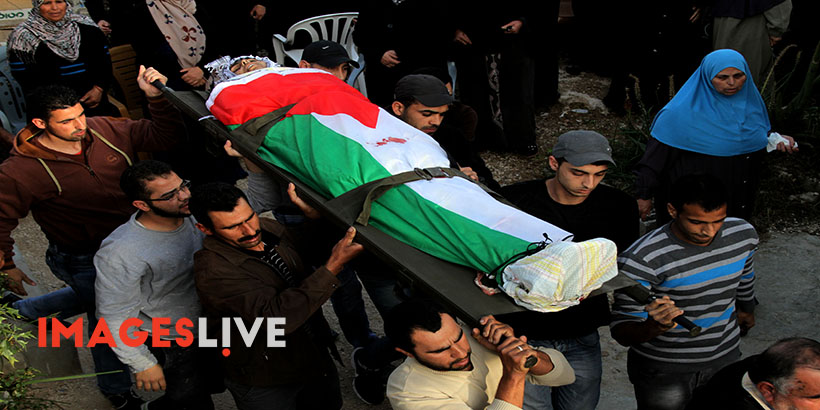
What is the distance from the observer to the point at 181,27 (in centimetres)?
527

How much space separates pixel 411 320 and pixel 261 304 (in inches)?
24.7

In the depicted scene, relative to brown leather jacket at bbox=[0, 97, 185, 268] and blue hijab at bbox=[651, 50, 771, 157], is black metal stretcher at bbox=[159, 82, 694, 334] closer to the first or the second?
brown leather jacket at bbox=[0, 97, 185, 268]

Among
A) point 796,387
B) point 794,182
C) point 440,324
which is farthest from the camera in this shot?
point 794,182

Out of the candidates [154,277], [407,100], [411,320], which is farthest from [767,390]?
[154,277]

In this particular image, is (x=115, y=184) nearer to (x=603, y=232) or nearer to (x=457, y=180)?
(x=457, y=180)

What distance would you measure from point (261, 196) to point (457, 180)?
1.12 m

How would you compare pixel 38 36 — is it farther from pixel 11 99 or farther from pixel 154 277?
pixel 154 277

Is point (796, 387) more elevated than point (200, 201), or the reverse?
point (200, 201)

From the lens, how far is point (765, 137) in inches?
146

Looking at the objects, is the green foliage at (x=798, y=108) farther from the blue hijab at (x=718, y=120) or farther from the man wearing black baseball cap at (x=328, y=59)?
the man wearing black baseball cap at (x=328, y=59)

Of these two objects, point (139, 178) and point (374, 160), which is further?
point (374, 160)

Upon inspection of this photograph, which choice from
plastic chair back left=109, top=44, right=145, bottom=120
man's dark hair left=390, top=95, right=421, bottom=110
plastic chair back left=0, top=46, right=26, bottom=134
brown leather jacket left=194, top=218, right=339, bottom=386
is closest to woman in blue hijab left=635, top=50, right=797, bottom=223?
man's dark hair left=390, top=95, right=421, bottom=110

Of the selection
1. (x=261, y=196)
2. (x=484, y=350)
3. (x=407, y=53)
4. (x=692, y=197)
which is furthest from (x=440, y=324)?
(x=407, y=53)

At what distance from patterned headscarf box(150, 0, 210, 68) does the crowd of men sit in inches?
77.8
